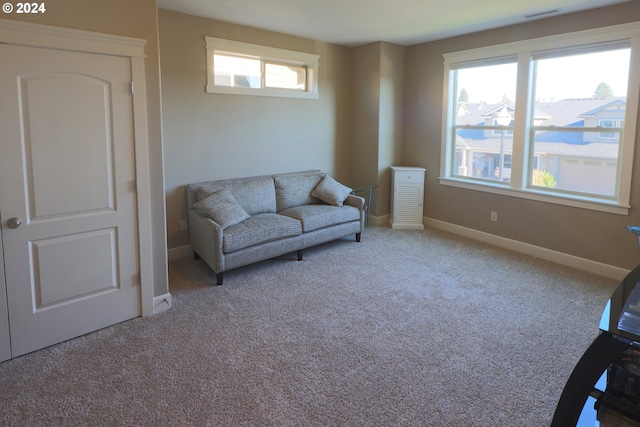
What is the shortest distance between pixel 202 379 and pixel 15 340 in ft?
4.07

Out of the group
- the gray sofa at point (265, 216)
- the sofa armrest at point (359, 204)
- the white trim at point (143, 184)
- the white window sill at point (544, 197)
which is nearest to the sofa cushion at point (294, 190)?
the gray sofa at point (265, 216)

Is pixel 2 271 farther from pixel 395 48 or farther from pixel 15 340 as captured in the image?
pixel 395 48

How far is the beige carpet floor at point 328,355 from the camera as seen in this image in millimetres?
2119

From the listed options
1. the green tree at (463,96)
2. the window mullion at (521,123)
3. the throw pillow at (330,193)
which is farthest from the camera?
the green tree at (463,96)

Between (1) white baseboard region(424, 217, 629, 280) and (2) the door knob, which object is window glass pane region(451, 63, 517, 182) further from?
(2) the door knob

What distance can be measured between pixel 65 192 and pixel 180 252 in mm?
1974

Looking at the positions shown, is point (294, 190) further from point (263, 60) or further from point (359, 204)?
point (263, 60)

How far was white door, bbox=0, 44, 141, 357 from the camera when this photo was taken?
7.95 feet

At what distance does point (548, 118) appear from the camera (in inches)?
175

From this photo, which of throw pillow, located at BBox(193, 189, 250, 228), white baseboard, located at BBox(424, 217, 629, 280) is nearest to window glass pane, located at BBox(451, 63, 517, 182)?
white baseboard, located at BBox(424, 217, 629, 280)

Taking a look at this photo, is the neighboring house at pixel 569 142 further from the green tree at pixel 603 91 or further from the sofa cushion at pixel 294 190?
the sofa cushion at pixel 294 190

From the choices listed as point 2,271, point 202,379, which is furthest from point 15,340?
point 202,379

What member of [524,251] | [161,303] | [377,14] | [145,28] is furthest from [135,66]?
[524,251]

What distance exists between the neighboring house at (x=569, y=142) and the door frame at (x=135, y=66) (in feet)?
13.2
